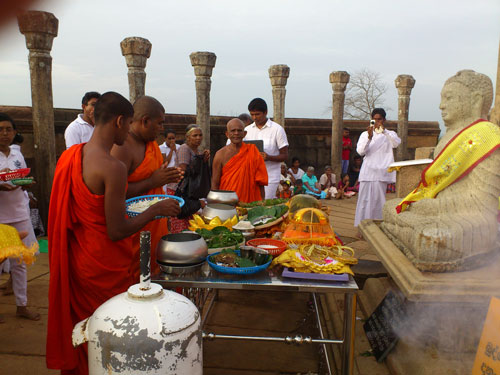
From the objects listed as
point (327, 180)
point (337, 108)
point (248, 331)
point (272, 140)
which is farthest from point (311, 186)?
point (248, 331)

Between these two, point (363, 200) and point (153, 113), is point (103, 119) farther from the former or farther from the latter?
point (363, 200)

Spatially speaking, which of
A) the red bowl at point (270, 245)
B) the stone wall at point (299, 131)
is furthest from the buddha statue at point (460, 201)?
the stone wall at point (299, 131)

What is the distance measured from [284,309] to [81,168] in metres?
2.63

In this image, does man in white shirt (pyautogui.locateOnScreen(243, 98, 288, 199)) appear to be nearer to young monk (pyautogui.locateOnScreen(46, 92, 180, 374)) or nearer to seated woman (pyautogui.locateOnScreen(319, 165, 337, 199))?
young monk (pyautogui.locateOnScreen(46, 92, 180, 374))

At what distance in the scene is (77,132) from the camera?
469cm

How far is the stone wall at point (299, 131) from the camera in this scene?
7207mm

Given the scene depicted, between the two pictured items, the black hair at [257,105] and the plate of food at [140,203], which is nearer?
the plate of food at [140,203]

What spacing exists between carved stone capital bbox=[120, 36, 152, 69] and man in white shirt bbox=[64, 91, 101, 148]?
2.52m

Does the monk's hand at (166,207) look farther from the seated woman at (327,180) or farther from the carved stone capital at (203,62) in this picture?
the seated woman at (327,180)

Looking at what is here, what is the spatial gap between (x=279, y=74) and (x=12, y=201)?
25.3ft

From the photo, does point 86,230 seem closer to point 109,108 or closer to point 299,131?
point 109,108

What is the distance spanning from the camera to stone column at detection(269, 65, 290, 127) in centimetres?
1027

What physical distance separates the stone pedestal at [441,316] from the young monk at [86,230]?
5.10ft

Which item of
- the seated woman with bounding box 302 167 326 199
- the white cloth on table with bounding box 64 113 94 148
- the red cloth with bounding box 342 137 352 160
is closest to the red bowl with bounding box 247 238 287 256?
the white cloth on table with bounding box 64 113 94 148
